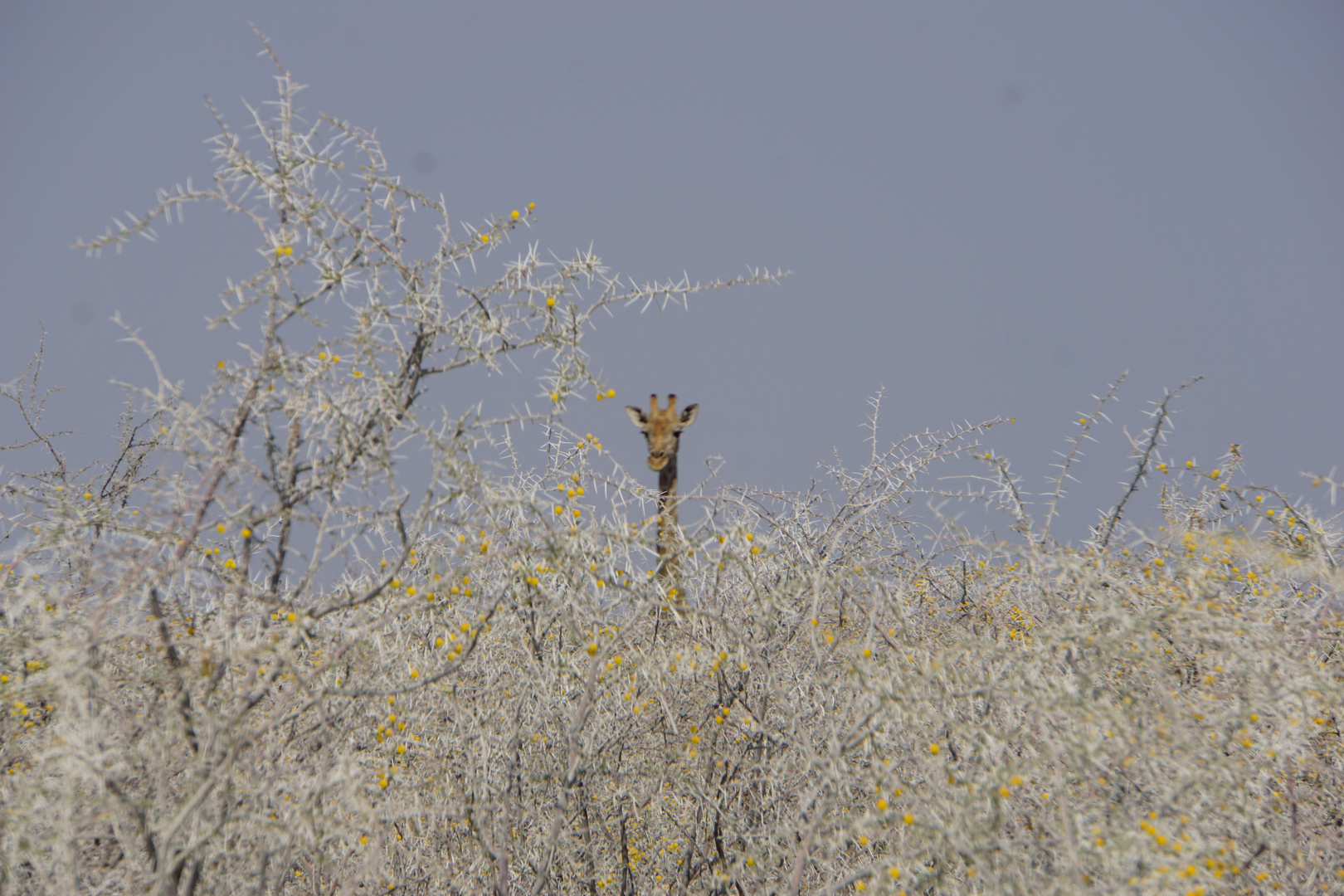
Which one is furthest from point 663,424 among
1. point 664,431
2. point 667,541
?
point 667,541

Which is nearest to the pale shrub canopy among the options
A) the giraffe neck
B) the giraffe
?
the giraffe neck

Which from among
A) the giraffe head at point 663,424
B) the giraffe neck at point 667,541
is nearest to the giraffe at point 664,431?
the giraffe head at point 663,424

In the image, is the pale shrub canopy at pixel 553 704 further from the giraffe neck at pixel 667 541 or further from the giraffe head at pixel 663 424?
the giraffe head at pixel 663 424

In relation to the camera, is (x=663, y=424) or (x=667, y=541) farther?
(x=663, y=424)

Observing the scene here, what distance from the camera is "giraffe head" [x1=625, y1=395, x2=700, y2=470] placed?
9516 millimetres

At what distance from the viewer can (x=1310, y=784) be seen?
406 cm

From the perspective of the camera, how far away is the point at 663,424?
9680mm

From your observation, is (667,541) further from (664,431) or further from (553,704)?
(664,431)

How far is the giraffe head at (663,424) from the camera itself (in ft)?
31.2

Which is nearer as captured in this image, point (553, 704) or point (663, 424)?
point (553, 704)

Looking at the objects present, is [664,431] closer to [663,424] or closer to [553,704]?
[663,424]

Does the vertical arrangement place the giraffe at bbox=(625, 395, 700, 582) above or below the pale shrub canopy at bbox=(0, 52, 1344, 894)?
above

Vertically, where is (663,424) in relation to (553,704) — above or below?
above

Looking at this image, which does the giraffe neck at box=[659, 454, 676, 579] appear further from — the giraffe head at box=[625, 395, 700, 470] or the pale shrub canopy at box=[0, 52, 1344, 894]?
the giraffe head at box=[625, 395, 700, 470]
